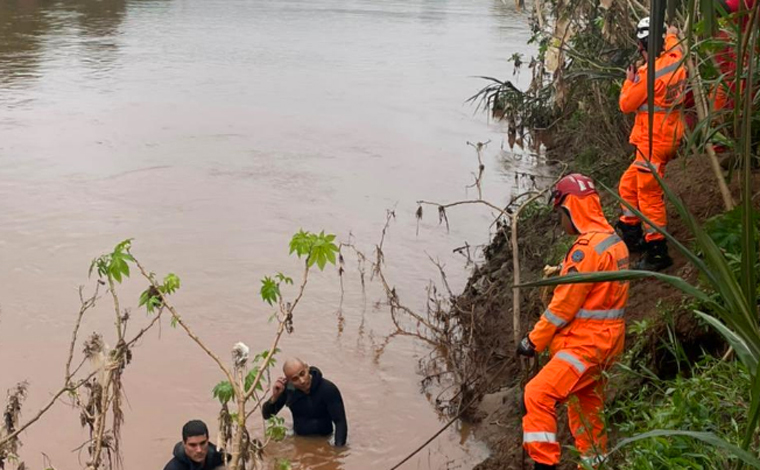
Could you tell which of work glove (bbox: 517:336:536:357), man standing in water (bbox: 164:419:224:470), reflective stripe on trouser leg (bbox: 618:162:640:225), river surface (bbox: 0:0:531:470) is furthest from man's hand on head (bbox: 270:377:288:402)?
reflective stripe on trouser leg (bbox: 618:162:640:225)

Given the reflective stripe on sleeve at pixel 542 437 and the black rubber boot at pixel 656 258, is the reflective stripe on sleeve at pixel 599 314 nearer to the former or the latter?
the reflective stripe on sleeve at pixel 542 437

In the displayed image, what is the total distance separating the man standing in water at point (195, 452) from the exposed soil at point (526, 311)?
1754 mm

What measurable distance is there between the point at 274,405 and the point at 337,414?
0.48m

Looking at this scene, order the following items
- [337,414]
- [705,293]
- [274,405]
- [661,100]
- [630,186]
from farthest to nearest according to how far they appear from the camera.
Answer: [337,414], [274,405], [630,186], [661,100], [705,293]

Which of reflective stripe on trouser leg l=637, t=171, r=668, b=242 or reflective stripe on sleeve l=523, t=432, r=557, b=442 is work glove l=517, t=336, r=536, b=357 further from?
reflective stripe on trouser leg l=637, t=171, r=668, b=242

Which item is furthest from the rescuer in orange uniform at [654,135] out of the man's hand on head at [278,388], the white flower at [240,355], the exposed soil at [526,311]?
the white flower at [240,355]

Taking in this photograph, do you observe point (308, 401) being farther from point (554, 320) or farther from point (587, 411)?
point (554, 320)

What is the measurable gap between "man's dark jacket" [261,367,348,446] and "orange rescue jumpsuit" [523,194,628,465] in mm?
2379

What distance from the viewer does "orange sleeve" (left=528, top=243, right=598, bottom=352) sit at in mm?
4945

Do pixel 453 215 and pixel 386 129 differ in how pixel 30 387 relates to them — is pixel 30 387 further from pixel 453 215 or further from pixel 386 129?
pixel 386 129

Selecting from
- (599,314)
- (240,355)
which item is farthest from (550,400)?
(240,355)

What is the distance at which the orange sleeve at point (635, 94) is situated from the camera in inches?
254

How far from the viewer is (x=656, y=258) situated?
6562mm

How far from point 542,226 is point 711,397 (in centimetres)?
507
